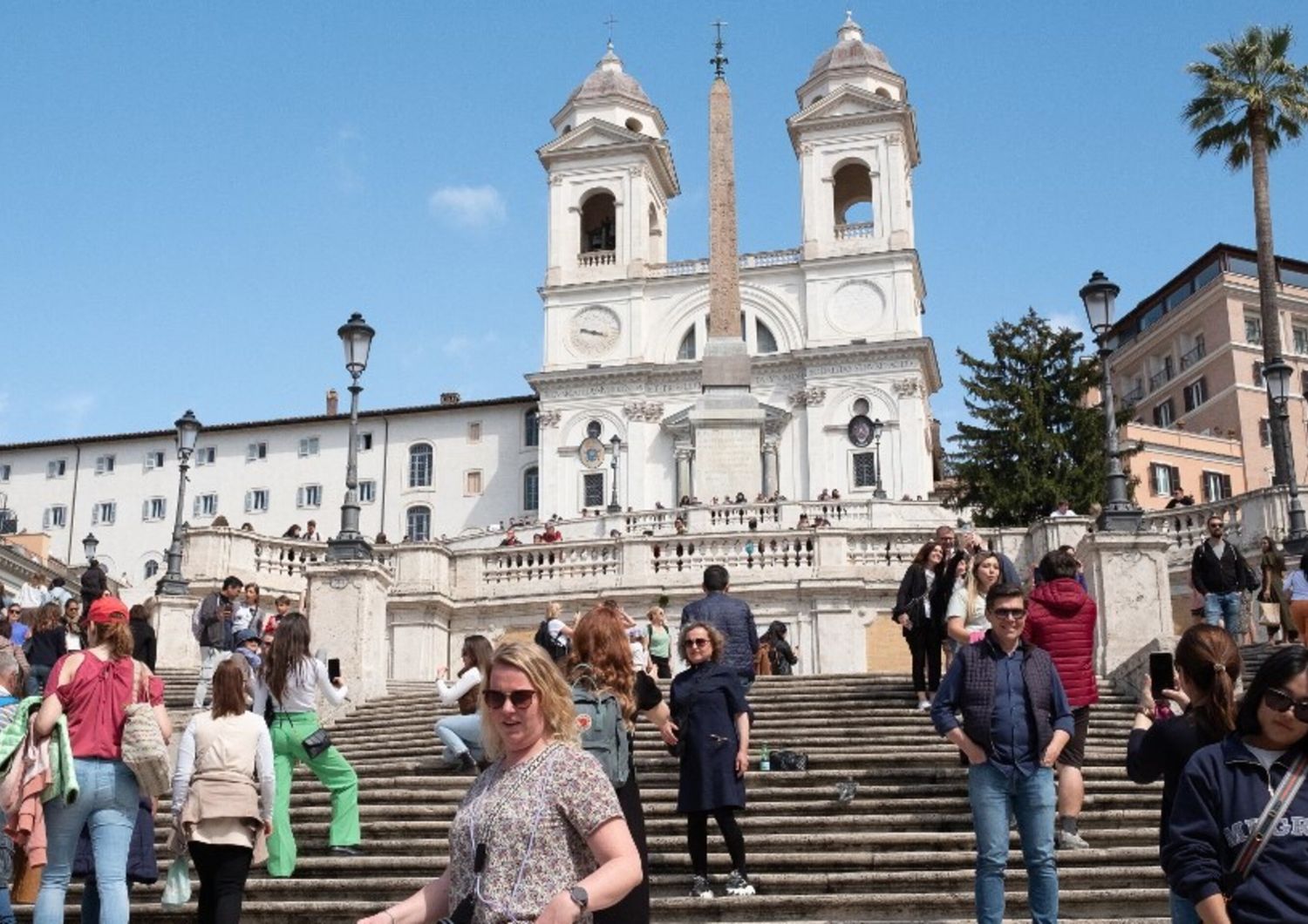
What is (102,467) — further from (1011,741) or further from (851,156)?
(1011,741)

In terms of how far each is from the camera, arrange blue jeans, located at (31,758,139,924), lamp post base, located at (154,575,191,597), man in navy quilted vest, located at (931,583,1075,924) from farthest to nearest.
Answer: lamp post base, located at (154,575,191,597) < man in navy quilted vest, located at (931,583,1075,924) < blue jeans, located at (31,758,139,924)

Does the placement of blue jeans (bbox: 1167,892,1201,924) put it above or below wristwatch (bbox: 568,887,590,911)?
below

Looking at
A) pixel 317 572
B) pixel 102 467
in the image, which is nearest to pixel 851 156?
pixel 102 467

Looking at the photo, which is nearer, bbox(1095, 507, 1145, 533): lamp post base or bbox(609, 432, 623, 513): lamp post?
bbox(1095, 507, 1145, 533): lamp post base

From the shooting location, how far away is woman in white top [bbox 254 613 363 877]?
10742 millimetres

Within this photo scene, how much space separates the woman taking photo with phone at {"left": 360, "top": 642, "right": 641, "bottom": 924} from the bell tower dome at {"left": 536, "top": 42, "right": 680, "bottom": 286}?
65.5 m

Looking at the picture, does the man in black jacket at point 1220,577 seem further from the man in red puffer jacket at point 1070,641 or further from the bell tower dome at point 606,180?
the bell tower dome at point 606,180

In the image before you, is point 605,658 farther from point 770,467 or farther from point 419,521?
point 419,521

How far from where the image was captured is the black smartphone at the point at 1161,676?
7320 mm

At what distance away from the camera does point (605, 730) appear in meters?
7.72

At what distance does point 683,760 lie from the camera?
32.5 ft

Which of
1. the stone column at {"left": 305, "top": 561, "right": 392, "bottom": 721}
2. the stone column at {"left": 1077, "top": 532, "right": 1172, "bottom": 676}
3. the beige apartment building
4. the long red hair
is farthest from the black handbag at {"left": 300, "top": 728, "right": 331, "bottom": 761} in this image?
the beige apartment building

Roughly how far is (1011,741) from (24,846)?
17.9 feet

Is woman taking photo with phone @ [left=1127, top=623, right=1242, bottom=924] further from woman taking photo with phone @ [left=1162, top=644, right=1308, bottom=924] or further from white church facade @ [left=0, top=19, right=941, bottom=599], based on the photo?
white church facade @ [left=0, top=19, right=941, bottom=599]
